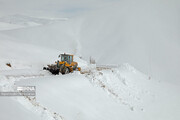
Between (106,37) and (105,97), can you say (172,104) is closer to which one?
(105,97)

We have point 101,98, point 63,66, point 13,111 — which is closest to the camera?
point 13,111

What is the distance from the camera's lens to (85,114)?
8953 millimetres

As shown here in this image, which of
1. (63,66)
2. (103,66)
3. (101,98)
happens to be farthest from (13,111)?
(103,66)

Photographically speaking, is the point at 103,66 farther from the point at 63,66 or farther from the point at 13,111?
the point at 13,111

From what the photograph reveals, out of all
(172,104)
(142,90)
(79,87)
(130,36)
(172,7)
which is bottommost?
(172,104)

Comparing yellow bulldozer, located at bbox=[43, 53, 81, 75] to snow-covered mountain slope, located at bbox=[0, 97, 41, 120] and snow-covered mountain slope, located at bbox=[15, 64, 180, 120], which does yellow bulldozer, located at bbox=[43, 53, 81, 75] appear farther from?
snow-covered mountain slope, located at bbox=[0, 97, 41, 120]

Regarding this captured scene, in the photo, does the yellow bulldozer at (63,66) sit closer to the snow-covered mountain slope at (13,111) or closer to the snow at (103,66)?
the snow at (103,66)

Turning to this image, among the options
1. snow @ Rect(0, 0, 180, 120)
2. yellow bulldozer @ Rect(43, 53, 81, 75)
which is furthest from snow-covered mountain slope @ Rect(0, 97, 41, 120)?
yellow bulldozer @ Rect(43, 53, 81, 75)

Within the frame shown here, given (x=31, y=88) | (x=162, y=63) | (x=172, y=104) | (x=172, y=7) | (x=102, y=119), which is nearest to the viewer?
(x=31, y=88)

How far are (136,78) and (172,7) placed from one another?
71.0 metres

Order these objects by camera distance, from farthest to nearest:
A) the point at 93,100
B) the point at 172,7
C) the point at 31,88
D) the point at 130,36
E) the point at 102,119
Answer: the point at 172,7 → the point at 130,36 → the point at 93,100 → the point at 102,119 → the point at 31,88

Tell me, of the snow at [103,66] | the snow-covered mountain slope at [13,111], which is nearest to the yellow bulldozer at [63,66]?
the snow at [103,66]

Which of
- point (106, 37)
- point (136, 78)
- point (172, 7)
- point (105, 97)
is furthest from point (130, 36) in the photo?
point (105, 97)

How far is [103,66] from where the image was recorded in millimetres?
27969
